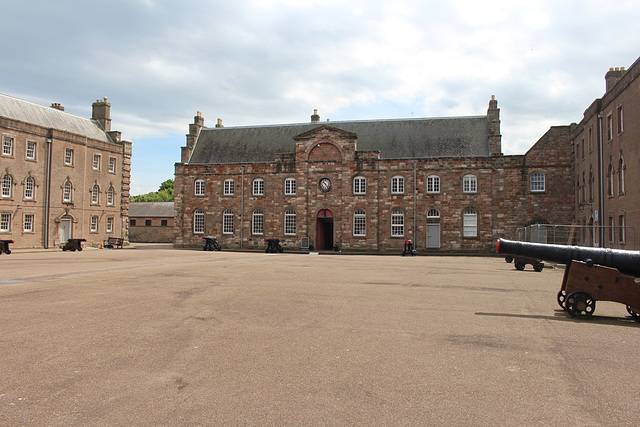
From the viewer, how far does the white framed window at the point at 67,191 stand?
39.8m

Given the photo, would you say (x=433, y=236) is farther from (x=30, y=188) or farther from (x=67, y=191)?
(x=30, y=188)

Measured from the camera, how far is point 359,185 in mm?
40500

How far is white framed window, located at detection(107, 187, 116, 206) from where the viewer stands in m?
44.4

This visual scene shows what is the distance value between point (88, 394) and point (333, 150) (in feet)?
121

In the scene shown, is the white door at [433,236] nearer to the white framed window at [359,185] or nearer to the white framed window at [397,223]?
the white framed window at [397,223]

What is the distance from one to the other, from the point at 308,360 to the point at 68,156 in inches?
1595

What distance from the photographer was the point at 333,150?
40969mm

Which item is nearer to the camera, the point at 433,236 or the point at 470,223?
the point at 470,223

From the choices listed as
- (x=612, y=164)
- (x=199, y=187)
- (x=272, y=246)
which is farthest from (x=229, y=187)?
(x=612, y=164)

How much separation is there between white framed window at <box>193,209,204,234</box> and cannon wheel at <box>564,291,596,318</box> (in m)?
37.6

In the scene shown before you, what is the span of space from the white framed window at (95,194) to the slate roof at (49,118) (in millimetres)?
4333

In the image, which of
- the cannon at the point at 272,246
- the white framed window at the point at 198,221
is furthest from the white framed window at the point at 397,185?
the white framed window at the point at 198,221

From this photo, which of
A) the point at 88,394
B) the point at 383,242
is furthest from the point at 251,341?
the point at 383,242

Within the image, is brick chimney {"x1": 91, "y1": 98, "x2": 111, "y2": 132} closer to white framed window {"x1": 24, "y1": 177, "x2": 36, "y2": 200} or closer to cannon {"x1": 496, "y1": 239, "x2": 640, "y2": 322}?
white framed window {"x1": 24, "y1": 177, "x2": 36, "y2": 200}
